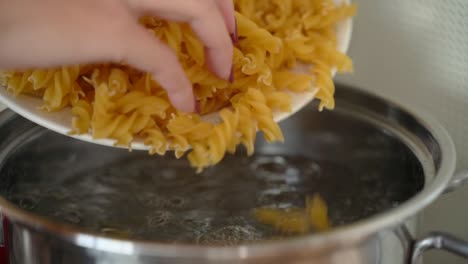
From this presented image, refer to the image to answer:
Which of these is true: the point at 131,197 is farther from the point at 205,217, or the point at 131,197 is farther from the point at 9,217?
the point at 9,217

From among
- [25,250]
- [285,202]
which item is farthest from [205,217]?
[25,250]

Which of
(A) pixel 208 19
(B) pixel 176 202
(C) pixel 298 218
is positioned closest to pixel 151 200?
(B) pixel 176 202

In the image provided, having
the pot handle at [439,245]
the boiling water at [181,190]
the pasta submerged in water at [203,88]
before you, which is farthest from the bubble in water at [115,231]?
the pot handle at [439,245]

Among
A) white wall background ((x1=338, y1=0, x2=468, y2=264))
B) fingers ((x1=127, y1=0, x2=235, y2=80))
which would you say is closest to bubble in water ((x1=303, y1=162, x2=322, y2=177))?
white wall background ((x1=338, y1=0, x2=468, y2=264))

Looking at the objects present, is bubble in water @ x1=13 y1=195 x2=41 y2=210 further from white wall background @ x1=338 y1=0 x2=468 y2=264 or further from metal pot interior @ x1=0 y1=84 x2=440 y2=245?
white wall background @ x1=338 y1=0 x2=468 y2=264

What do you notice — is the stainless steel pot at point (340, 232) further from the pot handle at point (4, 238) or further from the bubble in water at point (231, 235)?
the bubble in water at point (231, 235)
